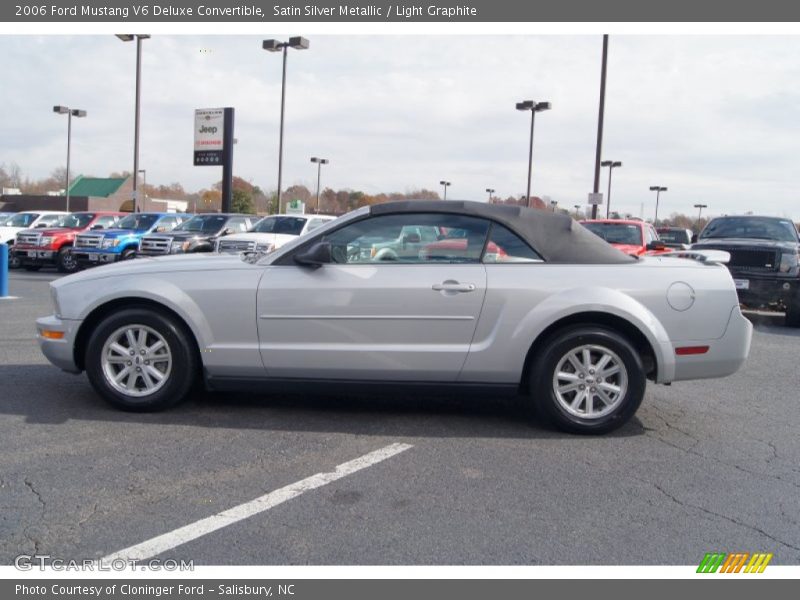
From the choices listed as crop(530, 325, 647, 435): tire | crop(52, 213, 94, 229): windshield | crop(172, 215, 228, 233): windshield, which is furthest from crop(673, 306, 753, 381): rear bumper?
crop(52, 213, 94, 229): windshield

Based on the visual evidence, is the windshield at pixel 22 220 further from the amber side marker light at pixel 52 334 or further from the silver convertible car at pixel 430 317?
the silver convertible car at pixel 430 317

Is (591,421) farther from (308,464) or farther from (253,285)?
(253,285)

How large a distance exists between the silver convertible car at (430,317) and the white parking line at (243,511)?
0.82 meters

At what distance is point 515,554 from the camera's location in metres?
3.47

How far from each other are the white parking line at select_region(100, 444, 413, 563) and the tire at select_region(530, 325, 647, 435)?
1090 mm

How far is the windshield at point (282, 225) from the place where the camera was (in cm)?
1784

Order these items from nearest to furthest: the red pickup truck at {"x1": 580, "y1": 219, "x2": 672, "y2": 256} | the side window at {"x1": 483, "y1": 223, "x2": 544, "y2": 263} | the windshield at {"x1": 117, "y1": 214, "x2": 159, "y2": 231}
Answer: the side window at {"x1": 483, "y1": 223, "x2": 544, "y2": 263}, the red pickup truck at {"x1": 580, "y1": 219, "x2": 672, "y2": 256}, the windshield at {"x1": 117, "y1": 214, "x2": 159, "y2": 231}

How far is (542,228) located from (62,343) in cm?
366

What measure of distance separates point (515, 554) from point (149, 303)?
3387mm

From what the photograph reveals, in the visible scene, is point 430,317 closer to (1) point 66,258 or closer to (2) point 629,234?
(2) point 629,234

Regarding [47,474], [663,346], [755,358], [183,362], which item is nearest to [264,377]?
[183,362]

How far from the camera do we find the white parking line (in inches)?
136

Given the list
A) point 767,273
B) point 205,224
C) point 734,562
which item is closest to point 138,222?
point 205,224

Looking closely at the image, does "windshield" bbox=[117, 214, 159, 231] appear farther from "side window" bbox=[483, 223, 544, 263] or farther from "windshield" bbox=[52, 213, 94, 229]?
"side window" bbox=[483, 223, 544, 263]
